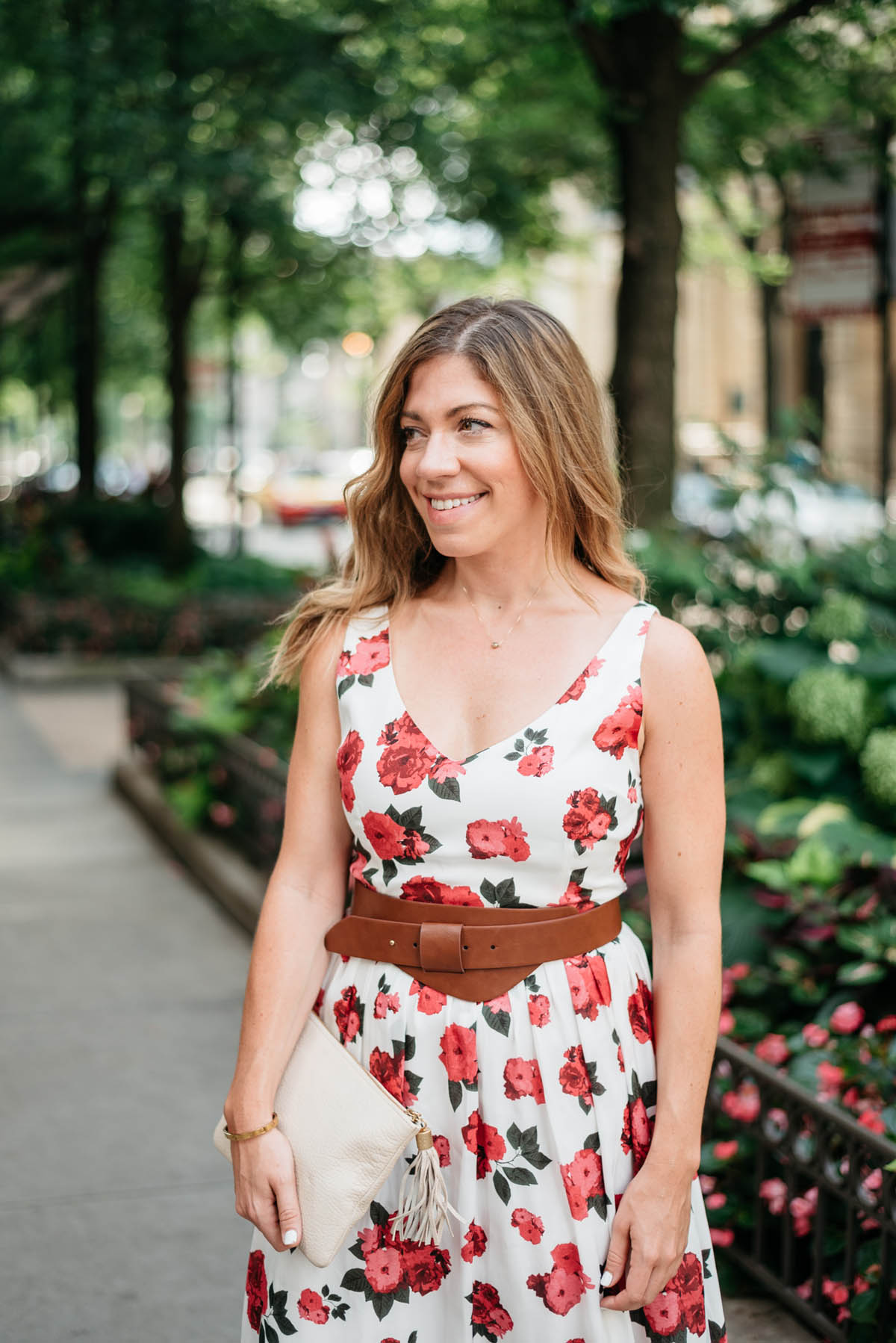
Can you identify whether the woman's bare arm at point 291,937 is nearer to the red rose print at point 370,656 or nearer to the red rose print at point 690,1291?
the red rose print at point 370,656

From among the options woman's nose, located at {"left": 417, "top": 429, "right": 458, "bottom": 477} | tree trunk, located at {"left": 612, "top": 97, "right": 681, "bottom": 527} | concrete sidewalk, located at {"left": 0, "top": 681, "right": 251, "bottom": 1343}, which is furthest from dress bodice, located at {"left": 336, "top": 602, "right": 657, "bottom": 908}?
tree trunk, located at {"left": 612, "top": 97, "right": 681, "bottom": 527}

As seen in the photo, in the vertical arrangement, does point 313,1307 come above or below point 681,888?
below

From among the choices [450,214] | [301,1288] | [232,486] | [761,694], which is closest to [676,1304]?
[301,1288]

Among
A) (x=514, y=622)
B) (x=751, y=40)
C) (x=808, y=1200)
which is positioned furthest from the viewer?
(x=751, y=40)

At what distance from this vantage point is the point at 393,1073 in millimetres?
2010

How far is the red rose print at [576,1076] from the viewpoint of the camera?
196cm

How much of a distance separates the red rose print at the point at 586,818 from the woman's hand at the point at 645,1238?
1.39 feet

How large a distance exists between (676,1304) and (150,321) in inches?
1123

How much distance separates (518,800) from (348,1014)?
41 centimetres

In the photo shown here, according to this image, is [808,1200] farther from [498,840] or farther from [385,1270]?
[498,840]

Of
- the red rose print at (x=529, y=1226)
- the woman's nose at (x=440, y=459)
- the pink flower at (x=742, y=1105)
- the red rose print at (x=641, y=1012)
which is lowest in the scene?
the pink flower at (x=742, y=1105)

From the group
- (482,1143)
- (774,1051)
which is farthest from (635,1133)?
(774,1051)

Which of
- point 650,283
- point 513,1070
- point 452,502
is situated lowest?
point 513,1070

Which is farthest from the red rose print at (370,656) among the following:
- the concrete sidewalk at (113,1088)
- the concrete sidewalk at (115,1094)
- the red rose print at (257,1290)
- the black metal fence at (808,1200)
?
the concrete sidewalk at (113,1088)
